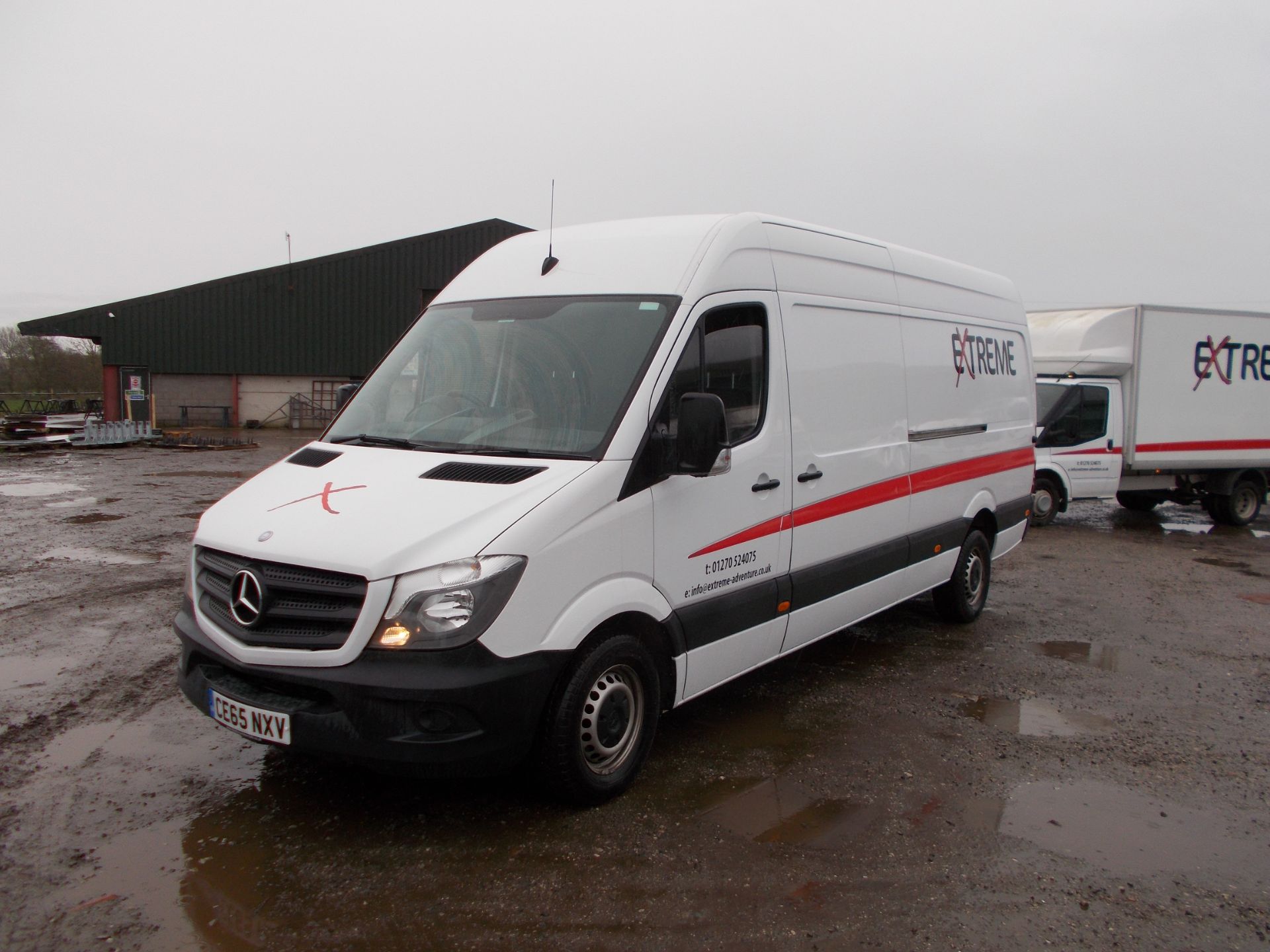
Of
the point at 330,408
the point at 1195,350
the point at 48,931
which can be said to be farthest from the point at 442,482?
the point at 330,408

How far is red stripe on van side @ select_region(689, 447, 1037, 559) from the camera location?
14.8ft

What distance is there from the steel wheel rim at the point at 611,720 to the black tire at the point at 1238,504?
1312cm

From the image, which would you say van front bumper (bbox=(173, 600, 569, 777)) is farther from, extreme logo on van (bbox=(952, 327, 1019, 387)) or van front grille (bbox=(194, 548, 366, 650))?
extreme logo on van (bbox=(952, 327, 1019, 387))

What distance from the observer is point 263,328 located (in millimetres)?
31719

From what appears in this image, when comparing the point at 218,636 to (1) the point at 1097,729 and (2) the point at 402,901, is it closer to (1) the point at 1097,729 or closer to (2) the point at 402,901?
(2) the point at 402,901

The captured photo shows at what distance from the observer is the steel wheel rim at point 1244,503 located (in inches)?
544

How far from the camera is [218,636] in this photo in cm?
365

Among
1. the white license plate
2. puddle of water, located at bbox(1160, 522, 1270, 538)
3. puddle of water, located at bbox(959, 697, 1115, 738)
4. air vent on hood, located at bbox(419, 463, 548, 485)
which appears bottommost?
puddle of water, located at bbox(1160, 522, 1270, 538)

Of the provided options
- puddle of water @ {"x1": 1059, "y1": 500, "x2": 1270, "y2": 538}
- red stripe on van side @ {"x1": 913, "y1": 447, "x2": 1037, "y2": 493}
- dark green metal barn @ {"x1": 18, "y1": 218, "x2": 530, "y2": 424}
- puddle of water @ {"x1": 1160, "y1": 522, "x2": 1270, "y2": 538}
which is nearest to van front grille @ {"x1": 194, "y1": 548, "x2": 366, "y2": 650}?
red stripe on van side @ {"x1": 913, "y1": 447, "x2": 1037, "y2": 493}

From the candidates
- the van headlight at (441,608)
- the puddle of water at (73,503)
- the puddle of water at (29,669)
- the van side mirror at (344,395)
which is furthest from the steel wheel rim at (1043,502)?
the puddle of water at (73,503)

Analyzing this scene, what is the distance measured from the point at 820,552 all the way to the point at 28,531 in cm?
912

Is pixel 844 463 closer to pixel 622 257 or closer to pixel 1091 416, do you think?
pixel 622 257

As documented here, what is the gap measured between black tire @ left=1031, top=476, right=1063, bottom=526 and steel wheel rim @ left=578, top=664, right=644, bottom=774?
999 cm

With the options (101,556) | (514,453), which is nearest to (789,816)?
(514,453)
